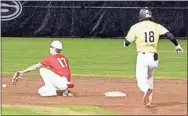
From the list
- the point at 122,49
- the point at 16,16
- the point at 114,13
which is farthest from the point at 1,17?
the point at 122,49

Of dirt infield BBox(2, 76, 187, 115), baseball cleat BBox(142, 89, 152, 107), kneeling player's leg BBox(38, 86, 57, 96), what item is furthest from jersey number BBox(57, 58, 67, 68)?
baseball cleat BBox(142, 89, 152, 107)

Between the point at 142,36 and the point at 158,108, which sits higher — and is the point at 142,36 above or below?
above

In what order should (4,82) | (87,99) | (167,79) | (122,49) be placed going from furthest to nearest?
(122,49) → (167,79) → (4,82) → (87,99)

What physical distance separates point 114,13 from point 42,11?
395cm

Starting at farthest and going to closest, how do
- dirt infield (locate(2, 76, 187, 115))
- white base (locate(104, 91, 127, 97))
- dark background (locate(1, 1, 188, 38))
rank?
dark background (locate(1, 1, 188, 38))
white base (locate(104, 91, 127, 97))
dirt infield (locate(2, 76, 187, 115))

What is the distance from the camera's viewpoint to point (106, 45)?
1282 inches

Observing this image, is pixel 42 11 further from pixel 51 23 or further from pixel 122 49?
pixel 122 49

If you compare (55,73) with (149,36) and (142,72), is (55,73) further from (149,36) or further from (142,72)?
(149,36)

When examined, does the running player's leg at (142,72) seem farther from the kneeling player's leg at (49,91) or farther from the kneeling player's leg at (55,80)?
the kneeling player's leg at (49,91)

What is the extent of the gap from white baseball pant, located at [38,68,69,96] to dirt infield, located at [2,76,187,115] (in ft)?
0.76

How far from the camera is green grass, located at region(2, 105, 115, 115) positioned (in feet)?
37.8

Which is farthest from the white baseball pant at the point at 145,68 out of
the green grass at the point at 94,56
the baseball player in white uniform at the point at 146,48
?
the green grass at the point at 94,56

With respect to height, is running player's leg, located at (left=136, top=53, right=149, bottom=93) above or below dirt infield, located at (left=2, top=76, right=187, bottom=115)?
above

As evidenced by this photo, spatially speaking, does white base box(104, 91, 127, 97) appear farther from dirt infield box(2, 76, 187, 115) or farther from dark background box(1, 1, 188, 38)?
dark background box(1, 1, 188, 38)
